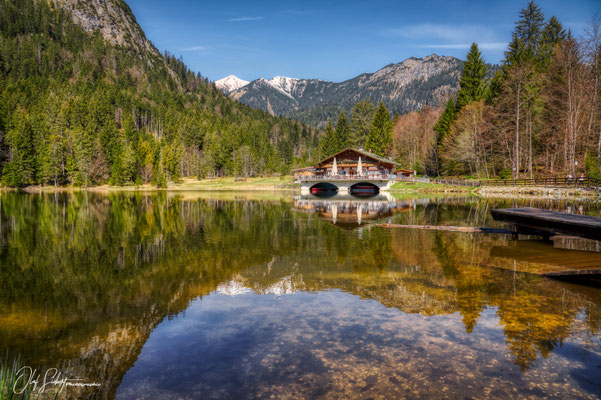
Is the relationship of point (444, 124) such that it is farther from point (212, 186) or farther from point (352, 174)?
point (212, 186)

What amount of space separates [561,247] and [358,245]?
26.9 feet

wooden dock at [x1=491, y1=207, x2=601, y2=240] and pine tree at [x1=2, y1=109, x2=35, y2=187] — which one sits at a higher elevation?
pine tree at [x1=2, y1=109, x2=35, y2=187]

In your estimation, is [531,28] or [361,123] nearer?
[531,28]

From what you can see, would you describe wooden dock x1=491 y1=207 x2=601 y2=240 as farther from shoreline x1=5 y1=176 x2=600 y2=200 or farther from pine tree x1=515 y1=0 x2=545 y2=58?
pine tree x1=515 y1=0 x2=545 y2=58

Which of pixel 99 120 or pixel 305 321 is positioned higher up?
pixel 99 120

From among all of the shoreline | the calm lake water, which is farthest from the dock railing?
the calm lake water

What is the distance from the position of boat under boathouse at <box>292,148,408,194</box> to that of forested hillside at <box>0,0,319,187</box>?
34021 mm

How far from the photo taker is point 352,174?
2997 inches

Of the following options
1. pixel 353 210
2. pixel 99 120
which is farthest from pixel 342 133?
pixel 353 210

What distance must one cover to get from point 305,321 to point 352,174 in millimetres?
69875

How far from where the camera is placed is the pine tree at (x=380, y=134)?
313ft

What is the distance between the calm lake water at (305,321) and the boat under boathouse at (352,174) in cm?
5358

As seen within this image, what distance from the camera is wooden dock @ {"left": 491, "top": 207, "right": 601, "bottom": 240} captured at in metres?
11.3

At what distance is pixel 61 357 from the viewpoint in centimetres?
600
